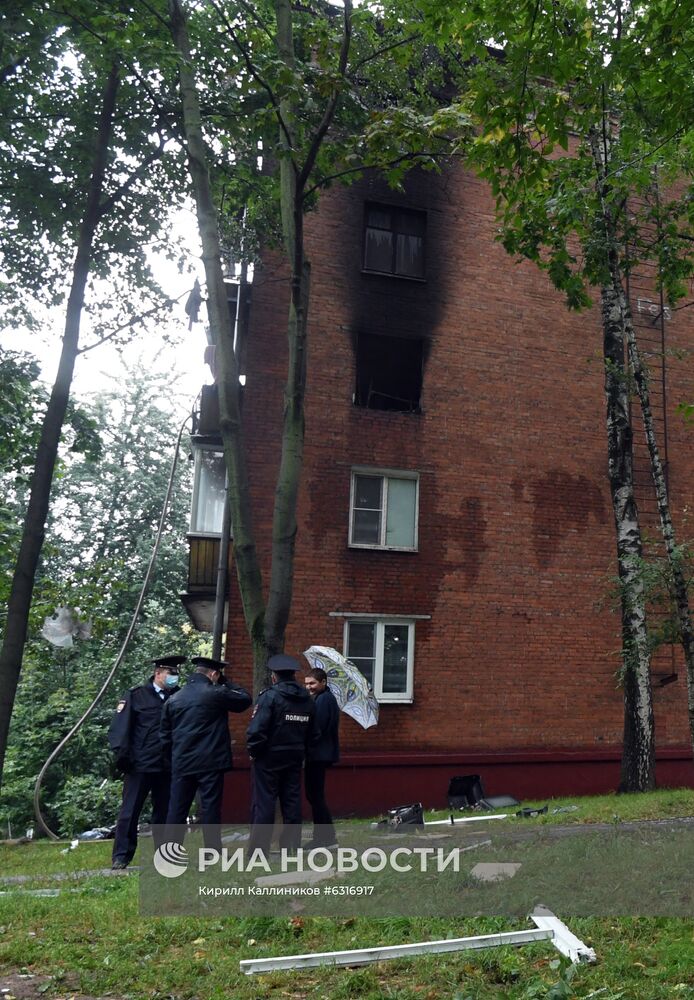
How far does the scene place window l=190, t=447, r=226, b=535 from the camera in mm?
14055

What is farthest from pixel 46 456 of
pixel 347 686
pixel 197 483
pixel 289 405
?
pixel 347 686

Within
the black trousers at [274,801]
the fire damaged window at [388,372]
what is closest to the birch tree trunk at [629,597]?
the fire damaged window at [388,372]

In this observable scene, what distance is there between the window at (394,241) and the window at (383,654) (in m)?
6.56

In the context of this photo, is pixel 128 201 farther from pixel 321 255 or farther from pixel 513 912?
pixel 513 912

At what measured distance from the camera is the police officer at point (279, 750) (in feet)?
23.5

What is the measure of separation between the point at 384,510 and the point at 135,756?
762 cm

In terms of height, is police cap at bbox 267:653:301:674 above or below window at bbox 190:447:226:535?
below

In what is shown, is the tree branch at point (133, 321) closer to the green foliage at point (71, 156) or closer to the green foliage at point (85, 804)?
the green foliage at point (71, 156)

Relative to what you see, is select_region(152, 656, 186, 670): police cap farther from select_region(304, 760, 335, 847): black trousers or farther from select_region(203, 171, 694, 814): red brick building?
select_region(203, 171, 694, 814): red brick building

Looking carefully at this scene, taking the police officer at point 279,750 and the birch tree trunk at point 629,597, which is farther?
the birch tree trunk at point 629,597

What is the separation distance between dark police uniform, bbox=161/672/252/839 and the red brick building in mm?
5789

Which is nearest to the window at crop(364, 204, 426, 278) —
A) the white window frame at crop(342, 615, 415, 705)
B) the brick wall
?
the brick wall

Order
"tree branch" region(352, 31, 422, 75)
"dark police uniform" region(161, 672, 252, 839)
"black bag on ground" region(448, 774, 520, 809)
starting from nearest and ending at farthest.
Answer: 1. "dark police uniform" region(161, 672, 252, 839)
2. "tree branch" region(352, 31, 422, 75)
3. "black bag on ground" region(448, 774, 520, 809)

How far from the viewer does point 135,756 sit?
25.7ft
